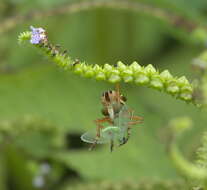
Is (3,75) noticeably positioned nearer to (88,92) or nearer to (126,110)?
(88,92)

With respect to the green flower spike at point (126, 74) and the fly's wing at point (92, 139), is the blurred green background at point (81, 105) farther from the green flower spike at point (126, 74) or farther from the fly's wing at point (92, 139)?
the green flower spike at point (126, 74)

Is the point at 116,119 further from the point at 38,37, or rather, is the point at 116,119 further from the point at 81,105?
the point at 81,105

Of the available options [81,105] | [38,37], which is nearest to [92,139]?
[38,37]

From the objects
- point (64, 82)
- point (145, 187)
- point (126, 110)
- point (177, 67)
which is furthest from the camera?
point (177, 67)

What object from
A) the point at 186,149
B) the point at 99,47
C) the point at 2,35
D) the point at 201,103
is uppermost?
the point at 99,47

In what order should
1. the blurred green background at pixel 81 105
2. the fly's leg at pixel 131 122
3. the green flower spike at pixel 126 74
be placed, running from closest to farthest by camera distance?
the green flower spike at pixel 126 74 < the fly's leg at pixel 131 122 < the blurred green background at pixel 81 105

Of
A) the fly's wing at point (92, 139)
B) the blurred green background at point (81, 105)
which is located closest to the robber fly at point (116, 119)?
the fly's wing at point (92, 139)

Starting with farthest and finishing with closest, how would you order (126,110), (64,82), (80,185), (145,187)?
(64,82), (80,185), (145,187), (126,110)

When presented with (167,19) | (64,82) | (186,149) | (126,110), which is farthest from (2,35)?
(126,110)
